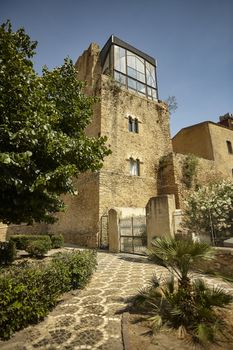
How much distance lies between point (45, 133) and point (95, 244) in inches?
433

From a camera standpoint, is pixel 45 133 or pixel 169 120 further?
pixel 169 120

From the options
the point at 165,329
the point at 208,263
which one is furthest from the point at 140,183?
the point at 165,329

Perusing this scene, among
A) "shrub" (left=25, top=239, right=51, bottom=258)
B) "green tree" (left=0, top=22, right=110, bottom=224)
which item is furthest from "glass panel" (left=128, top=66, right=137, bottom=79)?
"shrub" (left=25, top=239, right=51, bottom=258)

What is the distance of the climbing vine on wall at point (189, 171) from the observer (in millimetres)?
18234

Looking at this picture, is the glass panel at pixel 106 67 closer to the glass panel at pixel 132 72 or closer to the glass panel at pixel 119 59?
the glass panel at pixel 119 59

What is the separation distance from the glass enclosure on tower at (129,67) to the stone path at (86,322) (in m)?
17.8

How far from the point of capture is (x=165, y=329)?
3.64 meters

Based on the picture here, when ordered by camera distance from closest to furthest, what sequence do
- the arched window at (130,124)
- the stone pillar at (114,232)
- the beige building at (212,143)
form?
the stone pillar at (114,232) → the arched window at (130,124) → the beige building at (212,143)

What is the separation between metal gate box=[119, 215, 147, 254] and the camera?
11.6 metres

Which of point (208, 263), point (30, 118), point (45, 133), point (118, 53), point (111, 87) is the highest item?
point (118, 53)

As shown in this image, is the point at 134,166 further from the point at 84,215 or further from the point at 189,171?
the point at 84,215

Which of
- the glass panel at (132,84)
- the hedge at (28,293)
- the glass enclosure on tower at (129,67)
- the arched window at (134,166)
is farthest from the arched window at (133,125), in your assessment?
the hedge at (28,293)

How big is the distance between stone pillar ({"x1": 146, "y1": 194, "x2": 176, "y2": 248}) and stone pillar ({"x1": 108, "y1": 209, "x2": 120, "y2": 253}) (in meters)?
2.56

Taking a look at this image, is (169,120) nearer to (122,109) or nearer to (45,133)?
(122,109)
